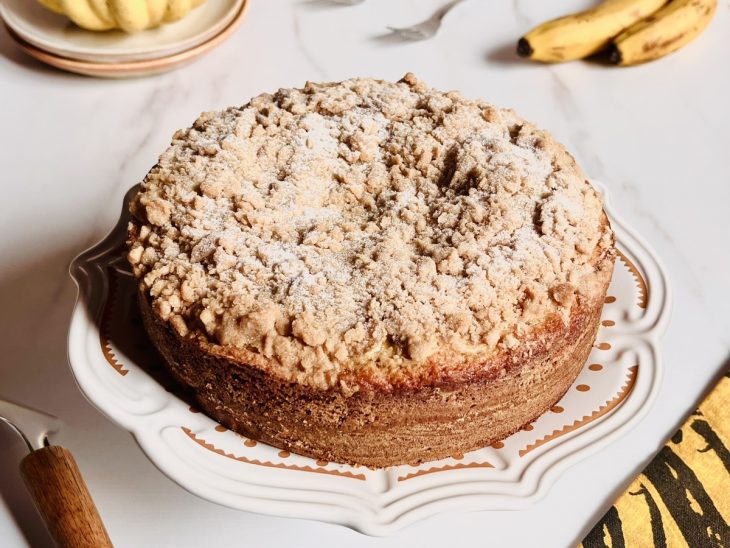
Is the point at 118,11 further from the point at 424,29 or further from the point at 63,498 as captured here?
the point at 63,498

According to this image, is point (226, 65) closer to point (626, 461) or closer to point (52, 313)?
point (52, 313)

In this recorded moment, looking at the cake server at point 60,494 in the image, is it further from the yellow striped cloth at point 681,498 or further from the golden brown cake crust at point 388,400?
the yellow striped cloth at point 681,498

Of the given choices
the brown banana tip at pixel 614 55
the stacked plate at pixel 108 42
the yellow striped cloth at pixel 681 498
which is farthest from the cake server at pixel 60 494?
the brown banana tip at pixel 614 55

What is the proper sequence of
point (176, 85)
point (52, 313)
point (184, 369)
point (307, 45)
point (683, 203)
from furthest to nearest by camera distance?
1. point (307, 45)
2. point (176, 85)
3. point (683, 203)
4. point (52, 313)
5. point (184, 369)

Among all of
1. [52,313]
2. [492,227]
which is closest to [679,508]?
[492,227]

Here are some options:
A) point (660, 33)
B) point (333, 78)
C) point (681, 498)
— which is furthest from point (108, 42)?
point (681, 498)

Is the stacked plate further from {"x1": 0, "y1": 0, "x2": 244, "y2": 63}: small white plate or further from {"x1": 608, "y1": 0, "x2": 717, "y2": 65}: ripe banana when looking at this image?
{"x1": 608, "y1": 0, "x2": 717, "y2": 65}: ripe banana

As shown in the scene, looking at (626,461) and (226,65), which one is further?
(226,65)
